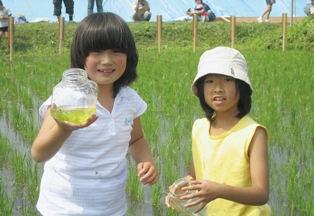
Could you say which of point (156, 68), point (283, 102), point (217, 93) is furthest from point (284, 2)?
point (217, 93)

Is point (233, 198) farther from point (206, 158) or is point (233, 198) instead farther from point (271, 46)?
point (271, 46)

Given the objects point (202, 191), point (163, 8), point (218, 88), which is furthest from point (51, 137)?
point (163, 8)

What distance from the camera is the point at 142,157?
1.93m

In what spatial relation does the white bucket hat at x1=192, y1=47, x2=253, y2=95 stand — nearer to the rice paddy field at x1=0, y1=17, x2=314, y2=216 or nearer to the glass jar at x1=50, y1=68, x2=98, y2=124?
the glass jar at x1=50, y1=68, x2=98, y2=124

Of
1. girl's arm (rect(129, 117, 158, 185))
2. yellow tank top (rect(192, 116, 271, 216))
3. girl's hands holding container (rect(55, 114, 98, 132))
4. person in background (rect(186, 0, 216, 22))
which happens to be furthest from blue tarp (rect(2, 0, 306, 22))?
girl's hands holding container (rect(55, 114, 98, 132))

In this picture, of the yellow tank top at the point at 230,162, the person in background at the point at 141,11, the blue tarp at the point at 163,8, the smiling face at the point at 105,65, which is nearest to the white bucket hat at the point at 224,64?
the yellow tank top at the point at 230,162

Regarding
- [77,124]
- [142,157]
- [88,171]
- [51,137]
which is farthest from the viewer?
[142,157]

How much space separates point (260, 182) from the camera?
5.50 ft

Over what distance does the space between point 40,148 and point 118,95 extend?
35cm

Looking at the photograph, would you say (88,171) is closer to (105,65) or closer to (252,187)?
(105,65)

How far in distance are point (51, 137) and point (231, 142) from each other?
55 centimetres

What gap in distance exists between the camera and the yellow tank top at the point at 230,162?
1.74 m

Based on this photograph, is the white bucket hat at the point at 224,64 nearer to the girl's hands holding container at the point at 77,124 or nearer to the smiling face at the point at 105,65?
the smiling face at the point at 105,65

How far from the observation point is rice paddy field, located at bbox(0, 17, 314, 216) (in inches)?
120
